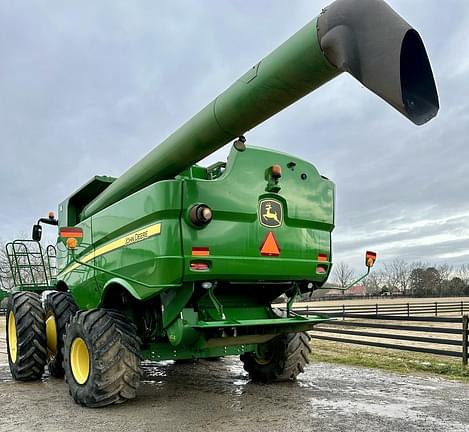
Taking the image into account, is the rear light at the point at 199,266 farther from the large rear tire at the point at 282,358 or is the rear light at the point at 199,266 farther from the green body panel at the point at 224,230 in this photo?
the large rear tire at the point at 282,358

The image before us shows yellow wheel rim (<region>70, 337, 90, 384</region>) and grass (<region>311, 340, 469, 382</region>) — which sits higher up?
A: yellow wheel rim (<region>70, 337, 90, 384</region>)

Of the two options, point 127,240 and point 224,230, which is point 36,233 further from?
point 224,230

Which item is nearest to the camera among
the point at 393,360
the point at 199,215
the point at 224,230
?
the point at 199,215

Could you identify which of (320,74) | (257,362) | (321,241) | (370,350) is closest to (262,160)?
(321,241)

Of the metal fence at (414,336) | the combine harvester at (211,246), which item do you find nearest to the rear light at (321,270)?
the combine harvester at (211,246)

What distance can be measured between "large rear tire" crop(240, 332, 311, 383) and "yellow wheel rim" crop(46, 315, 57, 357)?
296cm

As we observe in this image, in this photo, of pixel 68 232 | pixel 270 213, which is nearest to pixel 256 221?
pixel 270 213

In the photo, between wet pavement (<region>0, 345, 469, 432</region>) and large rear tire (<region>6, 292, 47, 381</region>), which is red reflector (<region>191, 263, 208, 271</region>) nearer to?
Answer: wet pavement (<region>0, 345, 469, 432</region>)

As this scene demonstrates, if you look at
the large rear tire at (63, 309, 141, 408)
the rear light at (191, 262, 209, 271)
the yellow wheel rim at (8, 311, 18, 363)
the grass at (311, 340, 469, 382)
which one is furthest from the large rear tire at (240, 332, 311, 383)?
the yellow wheel rim at (8, 311, 18, 363)

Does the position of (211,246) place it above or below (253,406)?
above

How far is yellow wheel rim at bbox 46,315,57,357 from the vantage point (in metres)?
7.49

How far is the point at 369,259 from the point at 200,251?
247 centimetres

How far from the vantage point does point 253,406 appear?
557cm

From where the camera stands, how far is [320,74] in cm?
367
